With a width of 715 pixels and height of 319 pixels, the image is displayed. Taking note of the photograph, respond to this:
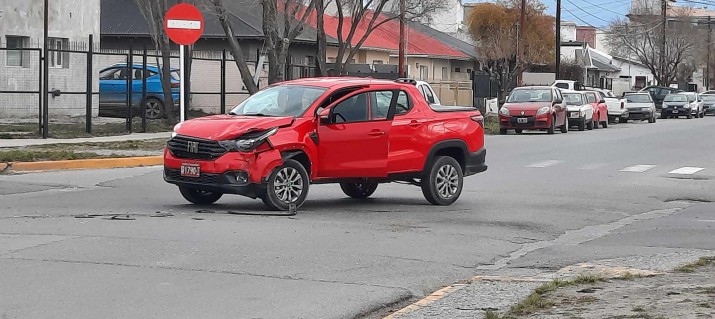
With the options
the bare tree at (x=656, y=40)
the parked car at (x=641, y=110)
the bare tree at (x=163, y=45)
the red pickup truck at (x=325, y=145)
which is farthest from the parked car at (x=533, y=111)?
the bare tree at (x=656, y=40)

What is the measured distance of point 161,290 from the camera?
8.66 meters

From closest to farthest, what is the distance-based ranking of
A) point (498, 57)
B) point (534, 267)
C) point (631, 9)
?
point (534, 267) → point (498, 57) → point (631, 9)

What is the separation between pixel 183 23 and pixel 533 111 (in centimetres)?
1935

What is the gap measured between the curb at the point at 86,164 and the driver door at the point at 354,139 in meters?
6.59

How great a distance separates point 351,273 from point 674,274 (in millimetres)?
2761

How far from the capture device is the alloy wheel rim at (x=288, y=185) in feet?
44.1

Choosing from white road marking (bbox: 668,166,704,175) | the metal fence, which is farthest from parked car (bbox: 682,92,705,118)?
white road marking (bbox: 668,166,704,175)

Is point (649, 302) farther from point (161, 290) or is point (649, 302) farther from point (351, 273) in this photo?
point (161, 290)

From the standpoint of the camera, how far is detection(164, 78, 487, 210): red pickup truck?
43.4 ft

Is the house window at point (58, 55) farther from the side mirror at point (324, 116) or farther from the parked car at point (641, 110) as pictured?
the parked car at point (641, 110)

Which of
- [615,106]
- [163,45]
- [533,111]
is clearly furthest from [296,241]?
[615,106]

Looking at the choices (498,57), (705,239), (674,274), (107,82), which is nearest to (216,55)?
(107,82)

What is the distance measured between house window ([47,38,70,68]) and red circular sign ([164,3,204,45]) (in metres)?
14.5

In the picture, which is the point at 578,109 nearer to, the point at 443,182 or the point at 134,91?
the point at 134,91
